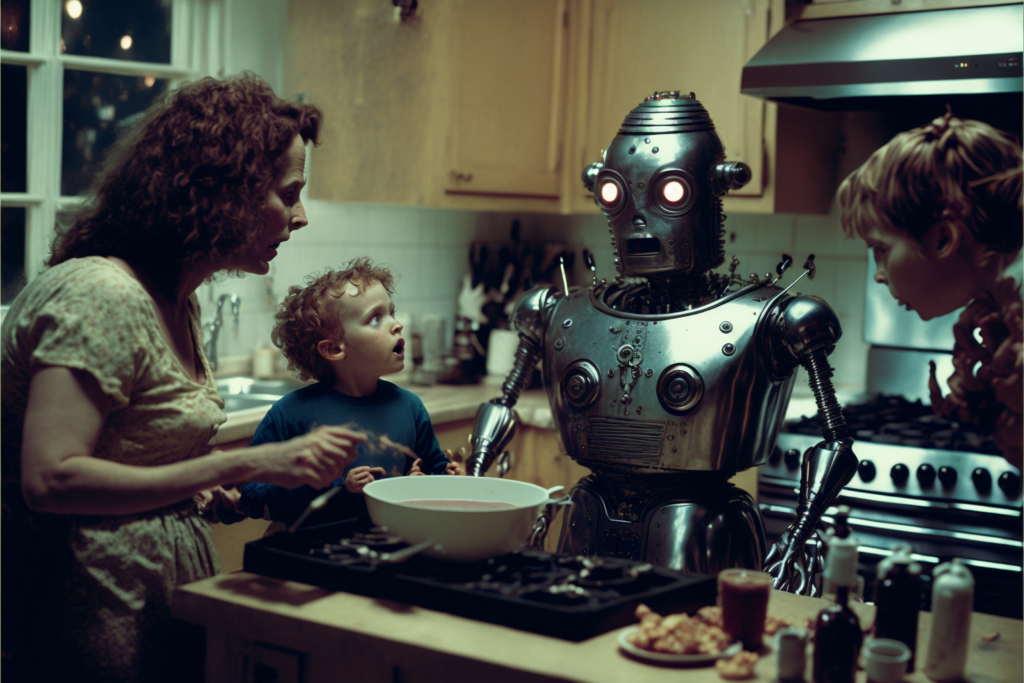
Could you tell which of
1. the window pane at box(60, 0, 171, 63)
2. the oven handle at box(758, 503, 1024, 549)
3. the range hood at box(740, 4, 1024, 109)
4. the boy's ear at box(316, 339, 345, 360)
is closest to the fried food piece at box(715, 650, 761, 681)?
the boy's ear at box(316, 339, 345, 360)

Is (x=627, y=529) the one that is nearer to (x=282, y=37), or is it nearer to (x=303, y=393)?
(x=303, y=393)

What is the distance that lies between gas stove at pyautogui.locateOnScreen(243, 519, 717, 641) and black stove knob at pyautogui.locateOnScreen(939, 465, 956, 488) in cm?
132

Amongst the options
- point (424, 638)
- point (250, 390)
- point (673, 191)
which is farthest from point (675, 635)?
point (250, 390)

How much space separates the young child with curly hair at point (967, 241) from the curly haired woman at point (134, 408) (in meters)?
0.64

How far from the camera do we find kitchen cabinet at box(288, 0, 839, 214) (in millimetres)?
2738

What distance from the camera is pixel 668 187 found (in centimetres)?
178

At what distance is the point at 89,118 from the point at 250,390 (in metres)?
0.78

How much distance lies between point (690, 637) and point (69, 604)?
73 centimetres

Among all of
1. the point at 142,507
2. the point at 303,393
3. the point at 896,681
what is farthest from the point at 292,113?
the point at 896,681

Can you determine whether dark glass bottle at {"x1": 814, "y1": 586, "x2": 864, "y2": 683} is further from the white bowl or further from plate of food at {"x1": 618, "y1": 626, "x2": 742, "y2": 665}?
the white bowl

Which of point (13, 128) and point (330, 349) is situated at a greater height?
point (13, 128)

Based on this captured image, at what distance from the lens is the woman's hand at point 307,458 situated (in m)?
1.13

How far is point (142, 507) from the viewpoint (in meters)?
1.14

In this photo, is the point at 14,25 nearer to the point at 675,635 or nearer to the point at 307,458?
the point at 307,458
